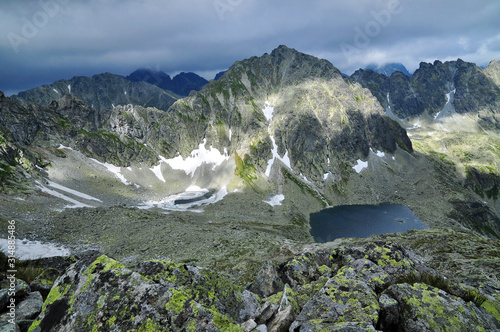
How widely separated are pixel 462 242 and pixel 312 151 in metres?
126

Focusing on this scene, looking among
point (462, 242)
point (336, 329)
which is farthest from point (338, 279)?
point (462, 242)

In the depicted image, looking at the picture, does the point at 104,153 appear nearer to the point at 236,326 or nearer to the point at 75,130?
the point at 75,130

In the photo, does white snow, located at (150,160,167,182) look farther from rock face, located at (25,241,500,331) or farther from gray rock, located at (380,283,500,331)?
gray rock, located at (380,283,500,331)

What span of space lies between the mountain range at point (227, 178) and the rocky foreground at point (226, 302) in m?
0.20

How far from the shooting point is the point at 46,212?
60.0 m

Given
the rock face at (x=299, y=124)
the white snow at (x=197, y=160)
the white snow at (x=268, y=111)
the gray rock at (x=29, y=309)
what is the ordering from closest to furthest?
the gray rock at (x=29, y=309) → the white snow at (x=197, y=160) → the rock face at (x=299, y=124) → the white snow at (x=268, y=111)

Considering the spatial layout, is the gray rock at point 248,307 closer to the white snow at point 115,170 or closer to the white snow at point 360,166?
the white snow at point 115,170

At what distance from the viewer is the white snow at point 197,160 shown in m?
152

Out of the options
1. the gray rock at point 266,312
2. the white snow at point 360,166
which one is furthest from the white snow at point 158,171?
the gray rock at point 266,312

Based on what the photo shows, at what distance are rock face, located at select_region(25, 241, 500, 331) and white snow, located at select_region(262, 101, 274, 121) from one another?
175967 mm

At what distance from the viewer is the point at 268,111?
618ft

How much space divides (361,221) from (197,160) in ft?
340

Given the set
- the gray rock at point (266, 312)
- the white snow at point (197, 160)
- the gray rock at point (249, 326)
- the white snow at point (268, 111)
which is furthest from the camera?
the white snow at point (268, 111)

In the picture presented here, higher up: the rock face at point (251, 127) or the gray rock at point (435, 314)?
the rock face at point (251, 127)
